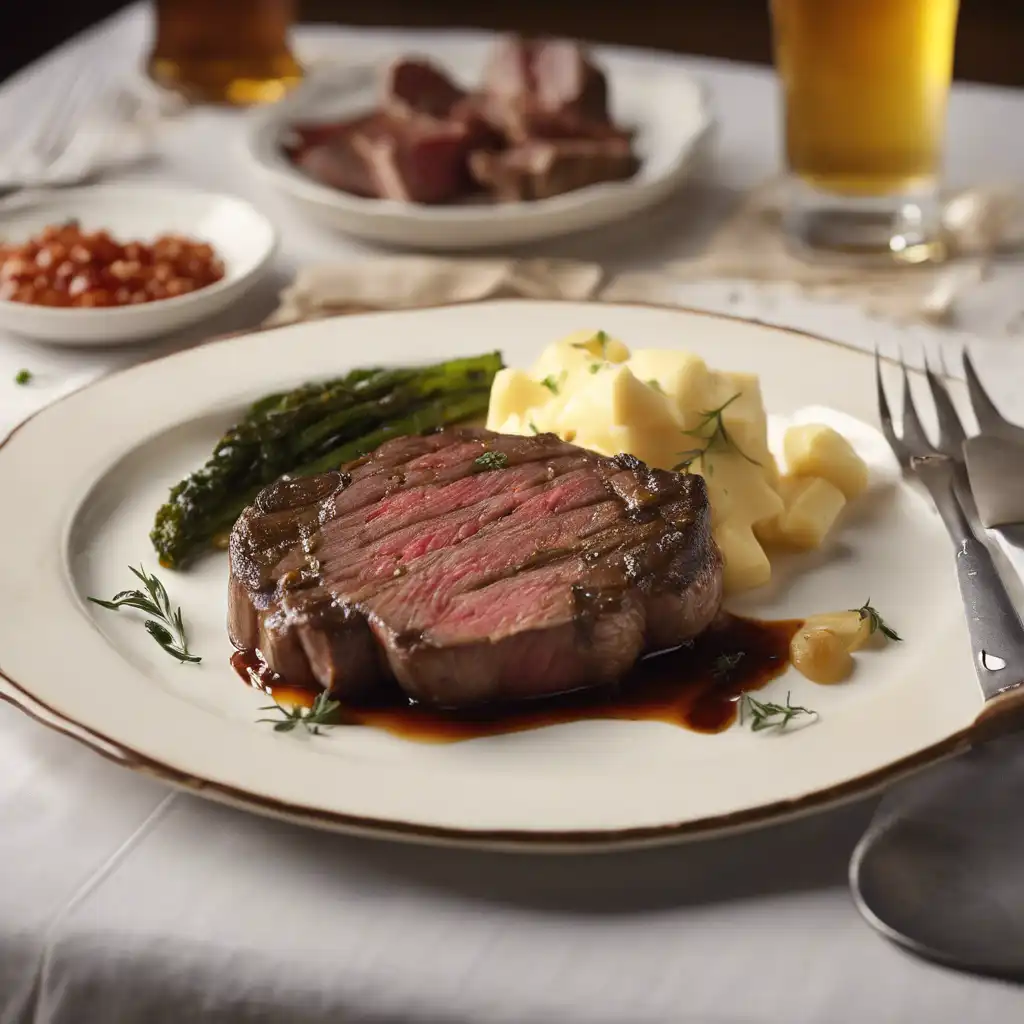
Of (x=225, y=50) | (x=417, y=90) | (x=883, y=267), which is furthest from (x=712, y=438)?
(x=225, y=50)

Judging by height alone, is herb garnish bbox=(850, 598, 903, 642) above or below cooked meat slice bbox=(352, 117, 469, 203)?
below

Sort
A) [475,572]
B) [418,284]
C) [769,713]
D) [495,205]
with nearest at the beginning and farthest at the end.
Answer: [769,713], [475,572], [418,284], [495,205]

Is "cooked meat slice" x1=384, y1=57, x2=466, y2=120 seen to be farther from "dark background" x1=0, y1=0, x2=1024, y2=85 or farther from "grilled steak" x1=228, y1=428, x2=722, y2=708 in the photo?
"dark background" x1=0, y1=0, x2=1024, y2=85

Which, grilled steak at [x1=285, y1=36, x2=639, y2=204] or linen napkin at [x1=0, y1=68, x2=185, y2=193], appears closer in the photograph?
grilled steak at [x1=285, y1=36, x2=639, y2=204]

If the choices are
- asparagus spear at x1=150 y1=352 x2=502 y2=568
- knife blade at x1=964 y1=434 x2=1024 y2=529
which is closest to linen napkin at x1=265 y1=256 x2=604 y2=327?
asparagus spear at x1=150 y1=352 x2=502 y2=568

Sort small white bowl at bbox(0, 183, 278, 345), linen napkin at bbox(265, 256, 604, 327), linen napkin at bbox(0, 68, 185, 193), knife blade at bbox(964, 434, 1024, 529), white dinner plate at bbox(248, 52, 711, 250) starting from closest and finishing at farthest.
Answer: knife blade at bbox(964, 434, 1024, 529), small white bowl at bbox(0, 183, 278, 345), linen napkin at bbox(265, 256, 604, 327), white dinner plate at bbox(248, 52, 711, 250), linen napkin at bbox(0, 68, 185, 193)

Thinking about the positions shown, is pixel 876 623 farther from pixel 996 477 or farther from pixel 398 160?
pixel 398 160

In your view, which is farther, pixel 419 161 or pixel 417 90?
pixel 417 90

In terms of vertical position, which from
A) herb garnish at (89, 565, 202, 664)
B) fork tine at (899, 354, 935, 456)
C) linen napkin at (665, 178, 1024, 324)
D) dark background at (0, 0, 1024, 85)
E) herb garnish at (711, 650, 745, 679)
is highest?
herb garnish at (89, 565, 202, 664)
